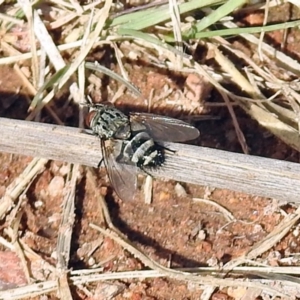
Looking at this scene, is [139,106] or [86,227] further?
[139,106]

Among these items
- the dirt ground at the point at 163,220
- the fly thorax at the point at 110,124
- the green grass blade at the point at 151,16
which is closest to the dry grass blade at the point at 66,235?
the dirt ground at the point at 163,220

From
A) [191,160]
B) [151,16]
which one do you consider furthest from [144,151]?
[151,16]

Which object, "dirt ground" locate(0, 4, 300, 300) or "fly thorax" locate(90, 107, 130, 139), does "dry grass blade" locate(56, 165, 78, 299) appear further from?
"fly thorax" locate(90, 107, 130, 139)

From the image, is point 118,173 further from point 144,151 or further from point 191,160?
point 191,160

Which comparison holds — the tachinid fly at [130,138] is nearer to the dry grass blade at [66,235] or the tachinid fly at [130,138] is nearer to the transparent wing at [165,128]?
the transparent wing at [165,128]

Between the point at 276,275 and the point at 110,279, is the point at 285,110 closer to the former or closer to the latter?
the point at 276,275

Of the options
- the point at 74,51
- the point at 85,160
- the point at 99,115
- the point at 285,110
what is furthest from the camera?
the point at 74,51

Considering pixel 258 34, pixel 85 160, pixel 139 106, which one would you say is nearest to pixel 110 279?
pixel 85 160
